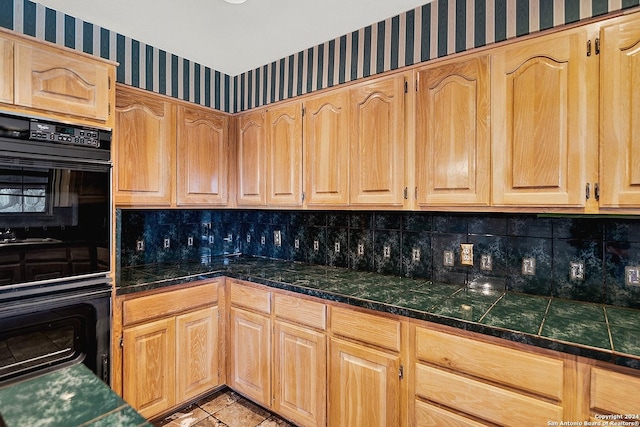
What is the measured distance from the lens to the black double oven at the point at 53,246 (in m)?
1.52

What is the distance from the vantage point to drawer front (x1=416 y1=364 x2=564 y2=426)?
4.24 ft

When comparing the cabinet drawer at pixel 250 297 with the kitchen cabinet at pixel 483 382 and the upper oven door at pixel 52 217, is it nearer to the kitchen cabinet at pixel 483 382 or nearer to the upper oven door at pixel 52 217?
the upper oven door at pixel 52 217

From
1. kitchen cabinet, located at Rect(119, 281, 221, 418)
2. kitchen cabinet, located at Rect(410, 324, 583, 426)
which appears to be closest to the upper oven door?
kitchen cabinet, located at Rect(119, 281, 221, 418)

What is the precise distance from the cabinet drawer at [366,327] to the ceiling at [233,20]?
1732 mm

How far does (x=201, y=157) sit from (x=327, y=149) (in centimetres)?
105

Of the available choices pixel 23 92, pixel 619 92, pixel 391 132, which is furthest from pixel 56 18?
pixel 619 92

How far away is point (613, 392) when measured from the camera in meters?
1.17

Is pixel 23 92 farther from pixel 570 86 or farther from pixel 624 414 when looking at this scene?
pixel 624 414

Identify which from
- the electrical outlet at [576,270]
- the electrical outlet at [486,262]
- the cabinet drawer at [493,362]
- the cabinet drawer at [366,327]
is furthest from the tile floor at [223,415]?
the electrical outlet at [576,270]

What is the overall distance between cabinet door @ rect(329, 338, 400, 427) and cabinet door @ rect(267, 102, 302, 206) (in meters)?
1.07

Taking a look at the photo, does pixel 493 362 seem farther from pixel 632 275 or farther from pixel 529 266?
pixel 632 275

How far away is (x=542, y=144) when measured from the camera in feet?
5.06

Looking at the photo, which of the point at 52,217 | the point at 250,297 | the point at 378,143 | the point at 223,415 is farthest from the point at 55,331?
the point at 378,143

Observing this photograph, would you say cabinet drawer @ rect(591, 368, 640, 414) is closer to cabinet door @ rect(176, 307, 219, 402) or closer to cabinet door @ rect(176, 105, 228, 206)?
cabinet door @ rect(176, 307, 219, 402)
